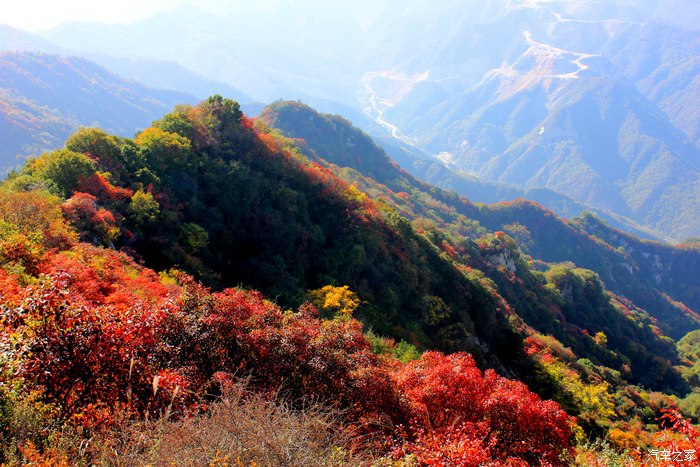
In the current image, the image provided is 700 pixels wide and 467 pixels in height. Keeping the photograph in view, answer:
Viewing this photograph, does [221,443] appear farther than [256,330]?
No

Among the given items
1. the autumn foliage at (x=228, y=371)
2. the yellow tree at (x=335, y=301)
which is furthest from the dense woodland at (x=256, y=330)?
the yellow tree at (x=335, y=301)

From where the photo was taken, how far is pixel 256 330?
513 inches

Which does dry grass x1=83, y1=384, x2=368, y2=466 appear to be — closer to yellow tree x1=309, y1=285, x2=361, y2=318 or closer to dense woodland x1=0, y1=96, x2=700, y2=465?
dense woodland x1=0, y1=96, x2=700, y2=465

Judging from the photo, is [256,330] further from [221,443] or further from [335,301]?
[335,301]

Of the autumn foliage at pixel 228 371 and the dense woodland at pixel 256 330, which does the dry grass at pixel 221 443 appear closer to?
the dense woodland at pixel 256 330

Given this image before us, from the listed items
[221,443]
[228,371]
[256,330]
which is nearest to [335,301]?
[256,330]

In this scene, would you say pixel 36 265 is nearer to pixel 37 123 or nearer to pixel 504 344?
pixel 504 344

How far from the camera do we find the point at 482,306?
44.9 m

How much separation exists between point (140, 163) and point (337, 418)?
30.5 m

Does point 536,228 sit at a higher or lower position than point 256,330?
lower

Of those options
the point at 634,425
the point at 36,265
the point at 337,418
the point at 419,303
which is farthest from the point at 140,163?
the point at 634,425

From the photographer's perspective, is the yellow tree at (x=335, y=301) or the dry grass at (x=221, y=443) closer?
the dry grass at (x=221, y=443)

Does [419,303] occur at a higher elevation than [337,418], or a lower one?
lower

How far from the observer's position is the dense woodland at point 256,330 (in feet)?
28.9
